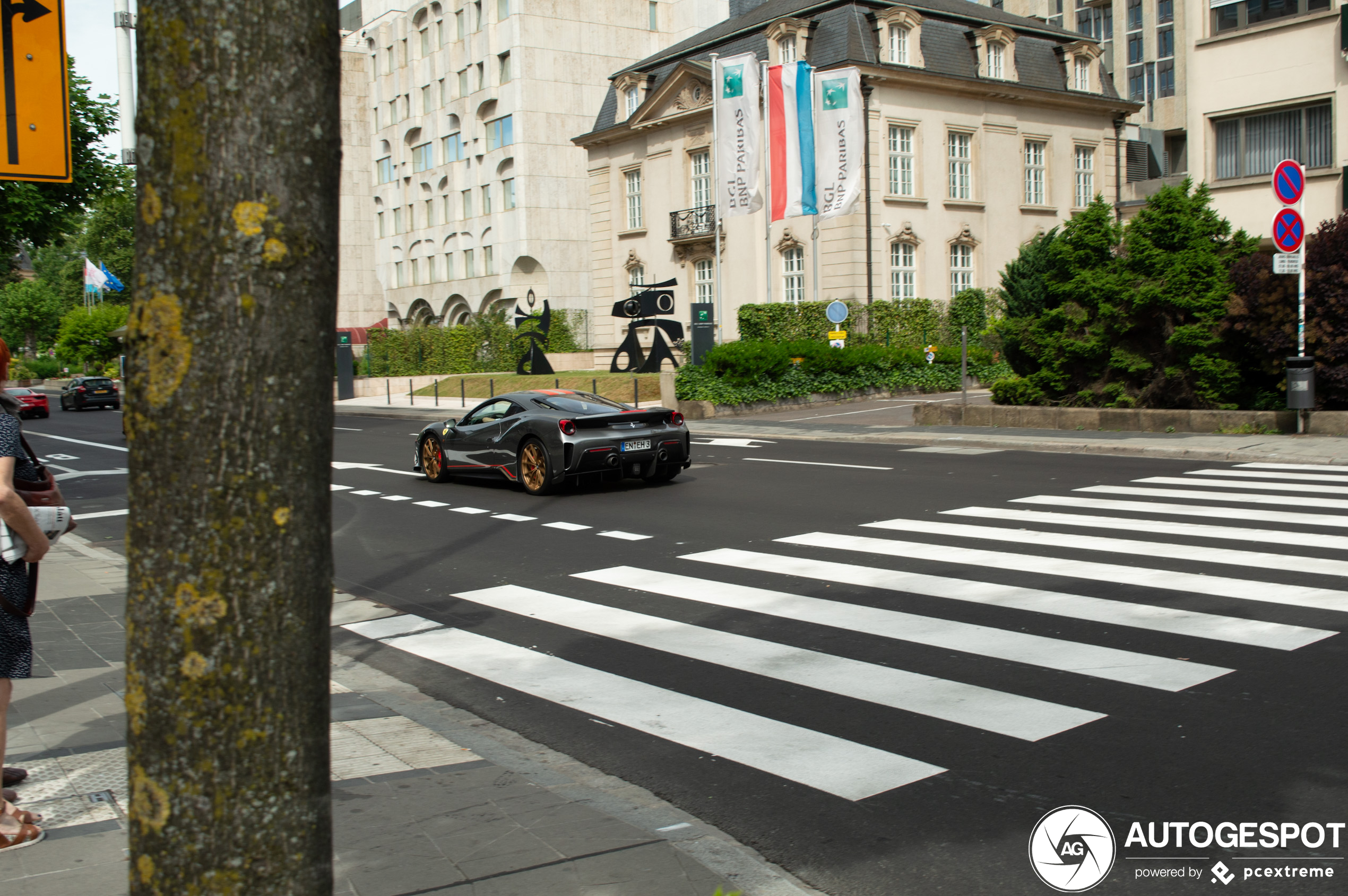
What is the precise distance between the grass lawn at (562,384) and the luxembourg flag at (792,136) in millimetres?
6521

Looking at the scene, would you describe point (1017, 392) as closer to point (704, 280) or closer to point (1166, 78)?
point (704, 280)

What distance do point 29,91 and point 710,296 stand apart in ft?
128

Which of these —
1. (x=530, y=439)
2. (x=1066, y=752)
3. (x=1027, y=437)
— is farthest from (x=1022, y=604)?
(x=1027, y=437)

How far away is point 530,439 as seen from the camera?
14789 millimetres

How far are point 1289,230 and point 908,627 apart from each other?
1285 centimetres

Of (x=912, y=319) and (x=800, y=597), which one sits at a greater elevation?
(x=912, y=319)

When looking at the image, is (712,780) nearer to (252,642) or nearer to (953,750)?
(953,750)

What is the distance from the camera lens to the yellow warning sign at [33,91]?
5418mm

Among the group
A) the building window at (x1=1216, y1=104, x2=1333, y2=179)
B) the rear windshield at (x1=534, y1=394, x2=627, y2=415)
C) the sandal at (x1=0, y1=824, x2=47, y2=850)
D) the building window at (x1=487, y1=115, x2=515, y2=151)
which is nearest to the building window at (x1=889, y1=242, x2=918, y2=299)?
the building window at (x1=1216, y1=104, x2=1333, y2=179)

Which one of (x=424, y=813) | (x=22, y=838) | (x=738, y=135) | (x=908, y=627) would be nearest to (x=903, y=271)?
(x=738, y=135)

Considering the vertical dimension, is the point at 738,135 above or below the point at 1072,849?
above

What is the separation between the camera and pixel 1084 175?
149ft

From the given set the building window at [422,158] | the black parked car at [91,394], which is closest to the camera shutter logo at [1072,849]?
the black parked car at [91,394]

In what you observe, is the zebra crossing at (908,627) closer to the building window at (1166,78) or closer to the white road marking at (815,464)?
the white road marking at (815,464)
